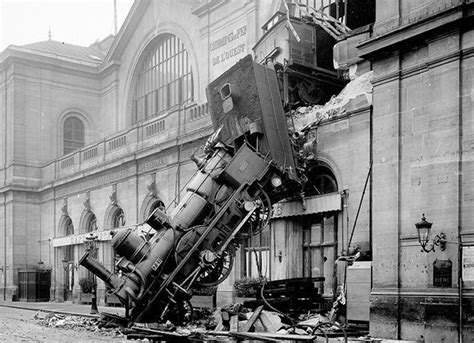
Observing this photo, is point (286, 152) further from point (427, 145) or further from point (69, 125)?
point (69, 125)

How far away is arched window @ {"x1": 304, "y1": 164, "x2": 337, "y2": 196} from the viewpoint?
1947 centimetres

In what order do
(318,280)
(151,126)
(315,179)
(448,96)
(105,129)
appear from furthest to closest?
(105,129) < (151,126) < (315,179) < (318,280) < (448,96)

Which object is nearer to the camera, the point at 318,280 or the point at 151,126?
the point at 318,280

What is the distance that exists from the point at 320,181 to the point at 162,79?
60.9 ft

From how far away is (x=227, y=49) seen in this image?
29.5 m

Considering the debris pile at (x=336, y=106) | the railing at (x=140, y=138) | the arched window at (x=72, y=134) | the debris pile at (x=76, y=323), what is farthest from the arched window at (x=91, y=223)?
the debris pile at (x=336, y=106)

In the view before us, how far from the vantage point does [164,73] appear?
119 feet

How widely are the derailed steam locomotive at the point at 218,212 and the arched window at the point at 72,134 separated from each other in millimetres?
25590

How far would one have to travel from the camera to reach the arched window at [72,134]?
4266cm

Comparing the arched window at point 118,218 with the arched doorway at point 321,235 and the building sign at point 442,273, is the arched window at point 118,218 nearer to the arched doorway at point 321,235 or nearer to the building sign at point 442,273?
the arched doorway at point 321,235

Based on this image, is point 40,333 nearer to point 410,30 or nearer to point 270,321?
point 270,321

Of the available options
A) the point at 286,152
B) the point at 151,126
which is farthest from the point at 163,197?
the point at 286,152

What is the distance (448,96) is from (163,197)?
15.8 metres

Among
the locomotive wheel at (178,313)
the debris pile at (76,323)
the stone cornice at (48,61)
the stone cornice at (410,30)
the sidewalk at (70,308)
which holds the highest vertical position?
the stone cornice at (48,61)
